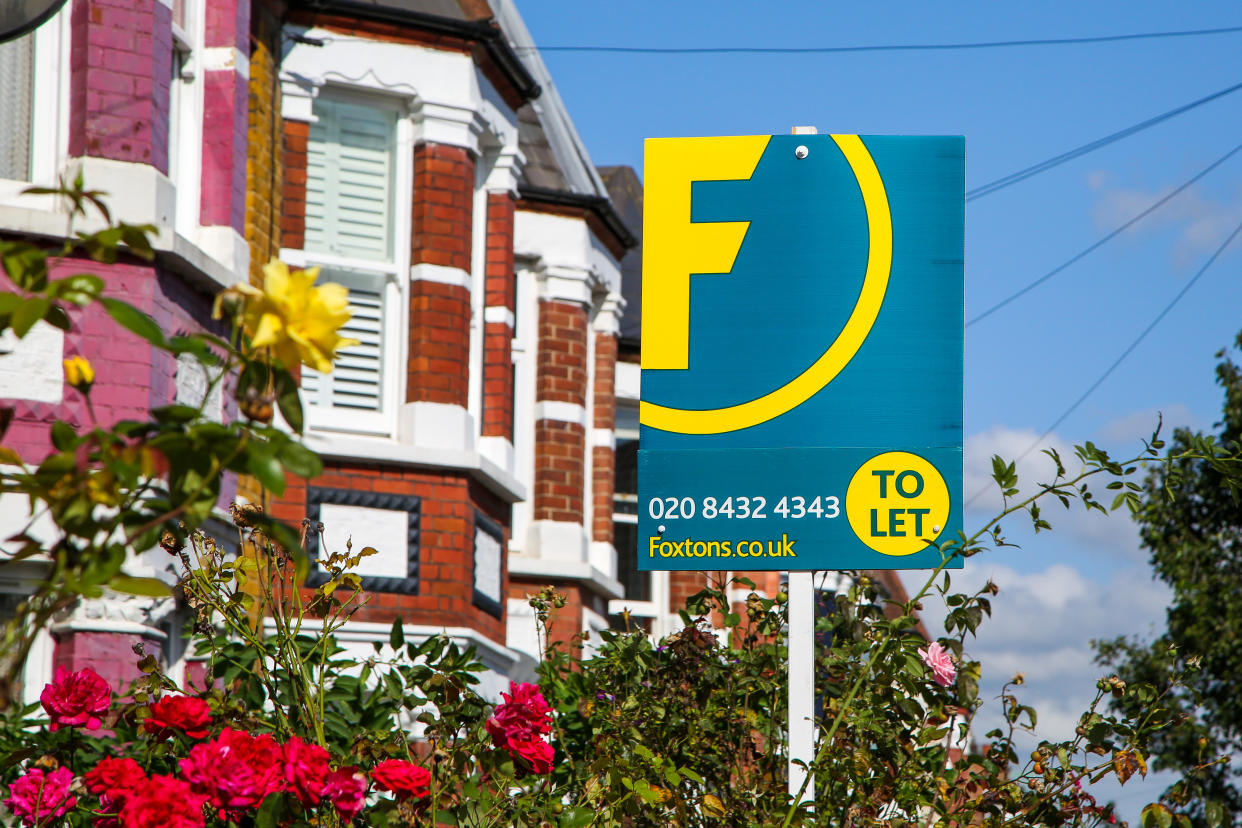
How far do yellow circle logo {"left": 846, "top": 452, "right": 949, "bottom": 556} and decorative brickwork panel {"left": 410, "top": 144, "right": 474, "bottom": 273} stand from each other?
588 centimetres

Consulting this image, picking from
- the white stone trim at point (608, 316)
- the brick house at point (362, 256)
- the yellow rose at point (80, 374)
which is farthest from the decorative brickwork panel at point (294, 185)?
the yellow rose at point (80, 374)

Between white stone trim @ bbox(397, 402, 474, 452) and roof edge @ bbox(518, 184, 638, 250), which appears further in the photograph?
roof edge @ bbox(518, 184, 638, 250)

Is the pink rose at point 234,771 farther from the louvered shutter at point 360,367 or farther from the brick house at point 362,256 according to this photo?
the louvered shutter at point 360,367

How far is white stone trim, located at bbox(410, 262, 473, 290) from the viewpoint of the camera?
10062mm

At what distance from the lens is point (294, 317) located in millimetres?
1813

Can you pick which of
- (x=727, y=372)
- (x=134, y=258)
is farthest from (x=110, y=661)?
(x=727, y=372)

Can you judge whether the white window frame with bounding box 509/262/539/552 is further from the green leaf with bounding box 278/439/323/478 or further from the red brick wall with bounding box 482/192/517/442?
the green leaf with bounding box 278/439/323/478

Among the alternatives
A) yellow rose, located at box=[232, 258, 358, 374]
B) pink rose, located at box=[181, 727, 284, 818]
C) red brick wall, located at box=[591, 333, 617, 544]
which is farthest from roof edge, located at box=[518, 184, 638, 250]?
yellow rose, located at box=[232, 258, 358, 374]

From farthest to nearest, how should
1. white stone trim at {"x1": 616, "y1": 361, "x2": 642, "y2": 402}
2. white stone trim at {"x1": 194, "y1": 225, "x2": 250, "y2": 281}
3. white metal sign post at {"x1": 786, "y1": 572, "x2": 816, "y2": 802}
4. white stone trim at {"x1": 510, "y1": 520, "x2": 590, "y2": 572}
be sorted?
white stone trim at {"x1": 616, "y1": 361, "x2": 642, "y2": 402} → white stone trim at {"x1": 510, "y1": 520, "x2": 590, "y2": 572} → white stone trim at {"x1": 194, "y1": 225, "x2": 250, "y2": 281} → white metal sign post at {"x1": 786, "y1": 572, "x2": 816, "y2": 802}

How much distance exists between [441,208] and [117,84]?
3.11 metres

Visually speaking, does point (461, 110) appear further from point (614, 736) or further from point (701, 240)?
point (614, 736)

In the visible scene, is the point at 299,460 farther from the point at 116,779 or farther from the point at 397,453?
the point at 397,453

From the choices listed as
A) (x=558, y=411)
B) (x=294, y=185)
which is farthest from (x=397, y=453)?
(x=558, y=411)

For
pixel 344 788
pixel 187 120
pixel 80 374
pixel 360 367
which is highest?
pixel 187 120
